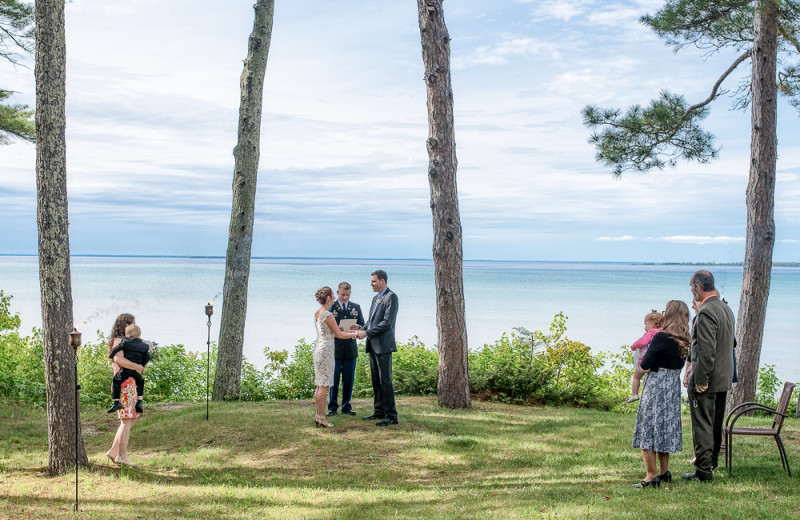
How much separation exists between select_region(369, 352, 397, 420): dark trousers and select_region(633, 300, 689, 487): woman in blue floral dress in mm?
3460

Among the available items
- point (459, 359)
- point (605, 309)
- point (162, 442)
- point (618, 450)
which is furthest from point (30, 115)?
point (605, 309)

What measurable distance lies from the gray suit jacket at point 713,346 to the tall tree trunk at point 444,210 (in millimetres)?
4376

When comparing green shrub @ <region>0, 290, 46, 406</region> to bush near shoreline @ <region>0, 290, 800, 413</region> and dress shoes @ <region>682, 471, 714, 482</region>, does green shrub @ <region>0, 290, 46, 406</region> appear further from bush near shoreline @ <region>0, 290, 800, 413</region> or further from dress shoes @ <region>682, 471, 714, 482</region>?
dress shoes @ <region>682, 471, 714, 482</region>

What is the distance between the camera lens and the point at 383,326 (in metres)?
8.55

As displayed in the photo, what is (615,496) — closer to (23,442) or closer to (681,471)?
(681,471)

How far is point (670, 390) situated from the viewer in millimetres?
6059

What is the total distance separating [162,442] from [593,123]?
9.49m

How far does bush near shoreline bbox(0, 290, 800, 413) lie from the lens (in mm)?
12180

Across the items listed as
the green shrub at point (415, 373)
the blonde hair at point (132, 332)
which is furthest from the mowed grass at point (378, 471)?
the green shrub at point (415, 373)

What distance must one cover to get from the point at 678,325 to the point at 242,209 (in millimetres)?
8139

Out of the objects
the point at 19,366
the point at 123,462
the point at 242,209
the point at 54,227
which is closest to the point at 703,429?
the point at 123,462

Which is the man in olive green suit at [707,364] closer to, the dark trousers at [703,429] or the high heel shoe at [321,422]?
the dark trousers at [703,429]

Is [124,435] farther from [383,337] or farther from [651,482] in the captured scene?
[651,482]

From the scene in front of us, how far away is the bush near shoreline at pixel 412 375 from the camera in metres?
12.2
